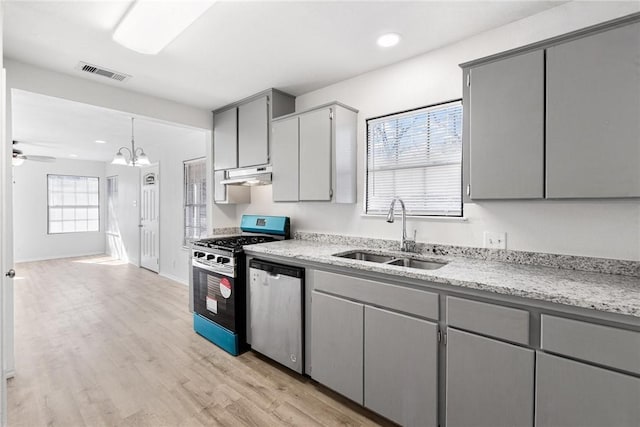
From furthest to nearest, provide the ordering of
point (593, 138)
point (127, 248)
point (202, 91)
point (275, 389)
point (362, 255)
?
point (127, 248) < point (202, 91) < point (362, 255) < point (275, 389) < point (593, 138)

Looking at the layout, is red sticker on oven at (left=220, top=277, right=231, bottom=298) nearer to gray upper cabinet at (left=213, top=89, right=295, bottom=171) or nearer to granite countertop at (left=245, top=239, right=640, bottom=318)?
granite countertop at (left=245, top=239, right=640, bottom=318)

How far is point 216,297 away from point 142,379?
85cm

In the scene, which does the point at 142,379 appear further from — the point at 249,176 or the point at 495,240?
the point at 495,240

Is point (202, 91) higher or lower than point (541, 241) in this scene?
higher

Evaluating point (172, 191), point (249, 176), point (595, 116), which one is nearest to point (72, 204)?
point (172, 191)

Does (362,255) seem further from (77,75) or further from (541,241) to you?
(77,75)

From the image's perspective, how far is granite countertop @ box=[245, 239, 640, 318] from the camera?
1.27m

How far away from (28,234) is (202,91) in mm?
7182

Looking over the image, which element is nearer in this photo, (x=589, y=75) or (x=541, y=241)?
(x=589, y=75)

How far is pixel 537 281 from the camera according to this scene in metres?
1.55

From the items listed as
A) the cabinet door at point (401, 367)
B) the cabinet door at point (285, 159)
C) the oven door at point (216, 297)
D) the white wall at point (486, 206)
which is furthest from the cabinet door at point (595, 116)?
the oven door at point (216, 297)

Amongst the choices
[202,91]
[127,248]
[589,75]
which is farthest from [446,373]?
[127,248]

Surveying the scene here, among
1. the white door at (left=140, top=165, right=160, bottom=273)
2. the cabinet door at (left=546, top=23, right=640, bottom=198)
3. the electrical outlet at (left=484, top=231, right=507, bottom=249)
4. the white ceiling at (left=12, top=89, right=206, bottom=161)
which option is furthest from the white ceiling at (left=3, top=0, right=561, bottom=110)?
the white door at (left=140, top=165, right=160, bottom=273)

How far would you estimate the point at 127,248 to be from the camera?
7301mm
